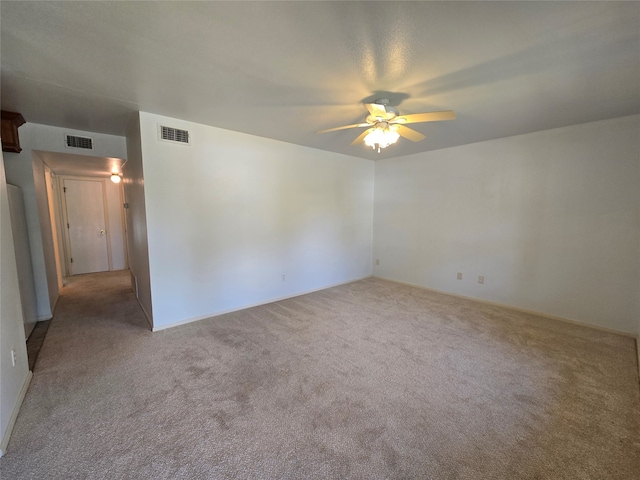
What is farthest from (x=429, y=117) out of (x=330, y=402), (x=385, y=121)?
(x=330, y=402)

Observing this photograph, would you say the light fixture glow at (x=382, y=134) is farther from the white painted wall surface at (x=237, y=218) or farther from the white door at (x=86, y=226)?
the white door at (x=86, y=226)

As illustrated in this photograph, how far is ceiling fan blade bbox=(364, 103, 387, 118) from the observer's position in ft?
7.02

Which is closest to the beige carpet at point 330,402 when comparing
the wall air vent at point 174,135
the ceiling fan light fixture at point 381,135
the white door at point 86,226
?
the ceiling fan light fixture at point 381,135

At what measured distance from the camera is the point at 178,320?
10.5ft

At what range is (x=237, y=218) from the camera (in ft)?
11.8

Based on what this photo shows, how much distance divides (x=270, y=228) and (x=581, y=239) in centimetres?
415

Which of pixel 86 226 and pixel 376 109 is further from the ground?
pixel 376 109

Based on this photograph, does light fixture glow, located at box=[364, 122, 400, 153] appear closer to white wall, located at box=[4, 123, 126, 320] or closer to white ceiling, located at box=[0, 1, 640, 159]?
white ceiling, located at box=[0, 1, 640, 159]

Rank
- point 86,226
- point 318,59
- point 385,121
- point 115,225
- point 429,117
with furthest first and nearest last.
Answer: point 115,225 < point 86,226 < point 385,121 < point 429,117 < point 318,59

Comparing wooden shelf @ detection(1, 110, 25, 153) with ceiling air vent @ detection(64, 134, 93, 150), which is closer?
wooden shelf @ detection(1, 110, 25, 153)

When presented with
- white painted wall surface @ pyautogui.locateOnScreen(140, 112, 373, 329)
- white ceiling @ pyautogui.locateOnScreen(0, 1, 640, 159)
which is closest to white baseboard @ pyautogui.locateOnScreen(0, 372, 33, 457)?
white painted wall surface @ pyautogui.locateOnScreen(140, 112, 373, 329)

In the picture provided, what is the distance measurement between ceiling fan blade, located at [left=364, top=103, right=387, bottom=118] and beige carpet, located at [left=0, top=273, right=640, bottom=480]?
2297mm

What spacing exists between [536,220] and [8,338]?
5555 millimetres

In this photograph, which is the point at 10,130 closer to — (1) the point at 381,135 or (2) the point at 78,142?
(2) the point at 78,142
